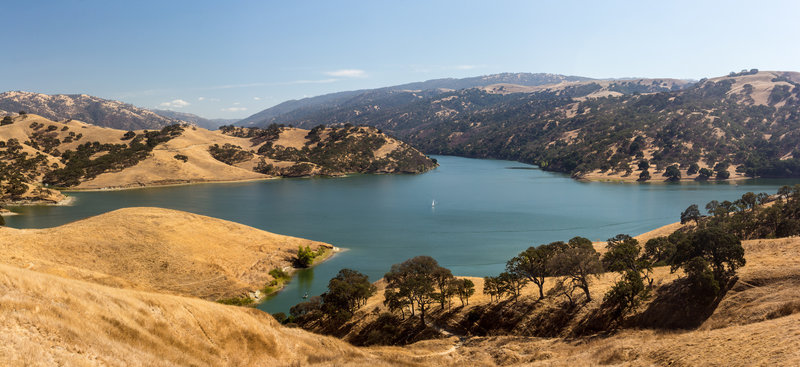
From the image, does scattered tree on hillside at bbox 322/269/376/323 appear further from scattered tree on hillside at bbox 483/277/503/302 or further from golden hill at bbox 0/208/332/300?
golden hill at bbox 0/208/332/300

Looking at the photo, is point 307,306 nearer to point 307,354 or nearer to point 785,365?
point 307,354

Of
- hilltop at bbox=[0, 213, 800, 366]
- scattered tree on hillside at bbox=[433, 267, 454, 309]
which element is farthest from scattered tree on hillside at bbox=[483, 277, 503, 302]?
scattered tree on hillside at bbox=[433, 267, 454, 309]

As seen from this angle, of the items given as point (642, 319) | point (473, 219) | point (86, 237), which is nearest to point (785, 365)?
point (642, 319)

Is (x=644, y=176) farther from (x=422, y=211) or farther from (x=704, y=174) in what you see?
(x=422, y=211)

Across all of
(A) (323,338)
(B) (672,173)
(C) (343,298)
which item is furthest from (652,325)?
(B) (672,173)

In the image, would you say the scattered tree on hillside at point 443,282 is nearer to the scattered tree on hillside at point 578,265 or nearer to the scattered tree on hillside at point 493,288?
the scattered tree on hillside at point 493,288

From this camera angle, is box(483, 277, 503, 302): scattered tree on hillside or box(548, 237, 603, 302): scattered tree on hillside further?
box(483, 277, 503, 302): scattered tree on hillside
